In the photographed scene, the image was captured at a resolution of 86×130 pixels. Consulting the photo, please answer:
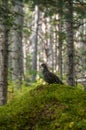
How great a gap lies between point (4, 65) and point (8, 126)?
6.07m

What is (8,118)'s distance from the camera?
5273 mm

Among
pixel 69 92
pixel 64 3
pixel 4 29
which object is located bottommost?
pixel 69 92

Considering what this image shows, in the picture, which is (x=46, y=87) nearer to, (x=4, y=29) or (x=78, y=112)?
(x=78, y=112)

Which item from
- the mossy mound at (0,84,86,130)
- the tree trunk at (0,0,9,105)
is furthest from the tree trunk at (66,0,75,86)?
the mossy mound at (0,84,86,130)

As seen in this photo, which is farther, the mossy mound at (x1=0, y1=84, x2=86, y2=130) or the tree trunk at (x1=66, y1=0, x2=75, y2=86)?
the tree trunk at (x1=66, y1=0, x2=75, y2=86)

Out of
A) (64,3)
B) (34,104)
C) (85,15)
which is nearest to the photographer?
(34,104)

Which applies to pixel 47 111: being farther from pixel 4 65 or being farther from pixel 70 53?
pixel 70 53

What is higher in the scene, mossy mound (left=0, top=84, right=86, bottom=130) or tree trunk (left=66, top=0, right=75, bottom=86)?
tree trunk (left=66, top=0, right=75, bottom=86)

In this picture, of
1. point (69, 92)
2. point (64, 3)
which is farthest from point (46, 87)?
point (64, 3)

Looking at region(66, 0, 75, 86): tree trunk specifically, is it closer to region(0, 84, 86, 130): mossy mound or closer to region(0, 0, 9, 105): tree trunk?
region(0, 0, 9, 105): tree trunk

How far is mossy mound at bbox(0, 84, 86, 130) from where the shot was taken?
16.4 ft

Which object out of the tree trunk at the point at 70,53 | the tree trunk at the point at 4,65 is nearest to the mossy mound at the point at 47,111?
the tree trunk at the point at 4,65

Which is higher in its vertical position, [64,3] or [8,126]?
[64,3]

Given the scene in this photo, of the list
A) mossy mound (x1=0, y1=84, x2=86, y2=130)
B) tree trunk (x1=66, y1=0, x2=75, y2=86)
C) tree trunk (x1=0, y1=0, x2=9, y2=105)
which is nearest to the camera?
mossy mound (x1=0, y1=84, x2=86, y2=130)
